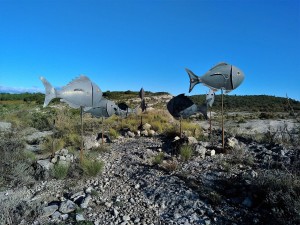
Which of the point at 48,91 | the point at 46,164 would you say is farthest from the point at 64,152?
the point at 48,91

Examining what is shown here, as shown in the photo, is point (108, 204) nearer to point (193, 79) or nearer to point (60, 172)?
point (60, 172)

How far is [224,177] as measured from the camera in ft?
21.8

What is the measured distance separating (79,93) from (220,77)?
362cm

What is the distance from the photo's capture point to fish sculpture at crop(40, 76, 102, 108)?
283 inches

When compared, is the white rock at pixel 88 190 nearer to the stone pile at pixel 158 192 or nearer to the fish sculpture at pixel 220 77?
the stone pile at pixel 158 192

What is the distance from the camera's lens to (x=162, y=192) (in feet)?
19.9

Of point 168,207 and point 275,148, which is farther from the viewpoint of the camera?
point 275,148

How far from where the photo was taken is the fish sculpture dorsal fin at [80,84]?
734 centimetres

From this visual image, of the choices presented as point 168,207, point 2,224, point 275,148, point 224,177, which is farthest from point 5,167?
point 275,148

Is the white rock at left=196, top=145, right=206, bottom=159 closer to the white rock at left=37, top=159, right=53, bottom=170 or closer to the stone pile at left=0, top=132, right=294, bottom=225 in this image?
the stone pile at left=0, top=132, right=294, bottom=225

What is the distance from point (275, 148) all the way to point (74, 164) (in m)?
5.39

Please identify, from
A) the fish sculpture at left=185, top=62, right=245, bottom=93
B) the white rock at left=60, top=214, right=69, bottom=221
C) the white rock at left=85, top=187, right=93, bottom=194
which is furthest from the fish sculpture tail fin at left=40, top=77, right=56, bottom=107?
the fish sculpture at left=185, top=62, right=245, bottom=93

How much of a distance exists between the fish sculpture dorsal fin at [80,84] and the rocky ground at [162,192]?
1.94 meters

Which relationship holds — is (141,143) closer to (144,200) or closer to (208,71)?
(208,71)
